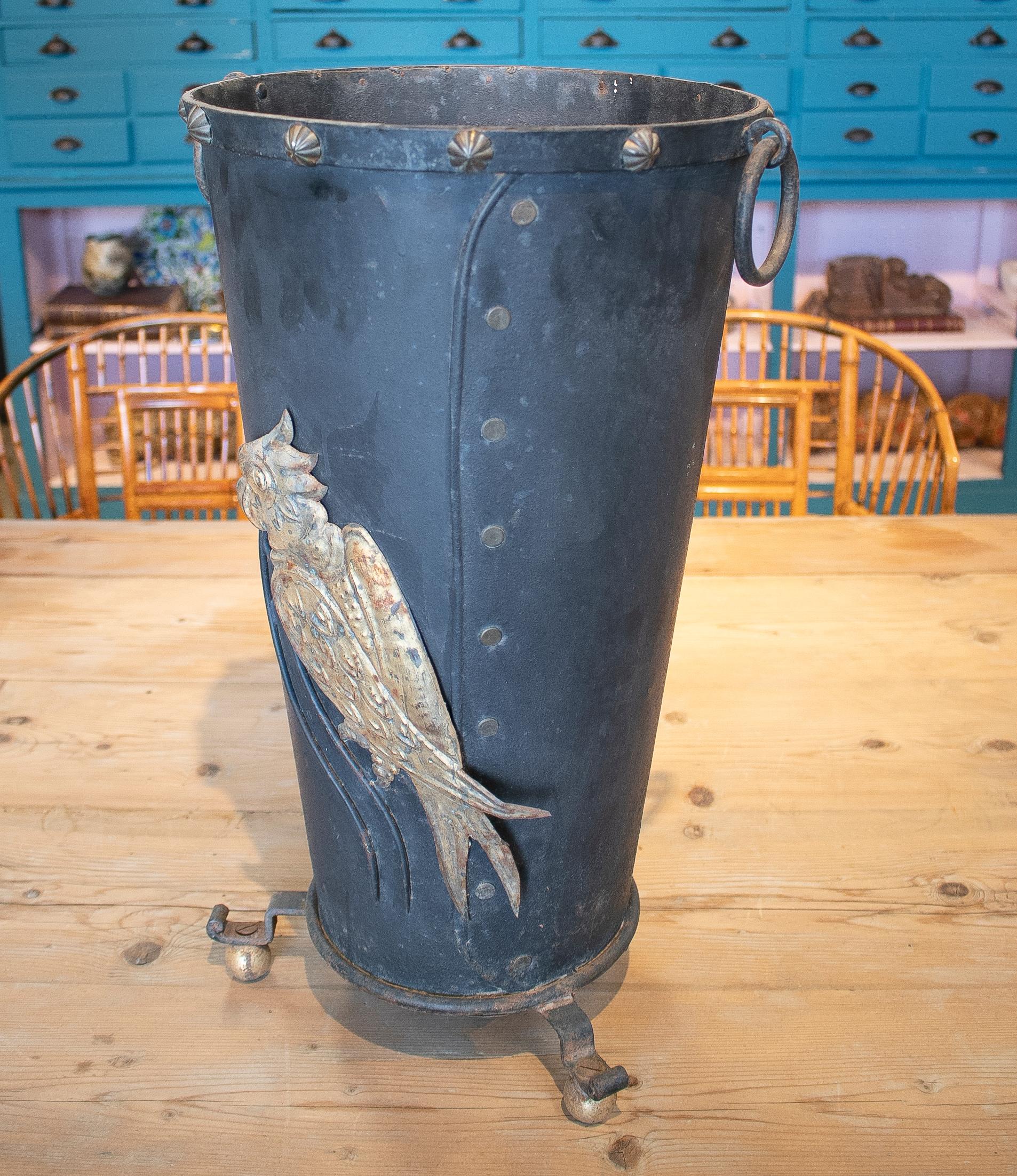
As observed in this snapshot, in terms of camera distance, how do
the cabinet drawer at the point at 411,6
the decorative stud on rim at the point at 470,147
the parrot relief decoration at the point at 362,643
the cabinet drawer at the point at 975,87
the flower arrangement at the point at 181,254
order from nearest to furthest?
the decorative stud on rim at the point at 470,147, the parrot relief decoration at the point at 362,643, the cabinet drawer at the point at 411,6, the cabinet drawer at the point at 975,87, the flower arrangement at the point at 181,254

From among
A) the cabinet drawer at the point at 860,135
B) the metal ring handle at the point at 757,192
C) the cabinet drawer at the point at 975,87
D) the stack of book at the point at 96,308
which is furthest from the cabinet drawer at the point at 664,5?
the metal ring handle at the point at 757,192

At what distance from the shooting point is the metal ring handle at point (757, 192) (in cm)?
67

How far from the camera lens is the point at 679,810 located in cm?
115

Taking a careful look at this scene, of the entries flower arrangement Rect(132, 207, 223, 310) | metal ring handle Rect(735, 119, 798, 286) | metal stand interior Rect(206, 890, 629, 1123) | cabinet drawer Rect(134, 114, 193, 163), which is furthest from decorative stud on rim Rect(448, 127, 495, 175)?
flower arrangement Rect(132, 207, 223, 310)

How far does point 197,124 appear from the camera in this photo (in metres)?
0.69

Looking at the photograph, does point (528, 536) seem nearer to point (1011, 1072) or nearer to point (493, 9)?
point (1011, 1072)

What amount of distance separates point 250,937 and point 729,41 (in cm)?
255

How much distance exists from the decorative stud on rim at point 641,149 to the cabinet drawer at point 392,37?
7.80 feet

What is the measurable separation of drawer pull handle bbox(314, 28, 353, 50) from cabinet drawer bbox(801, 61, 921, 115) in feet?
3.60

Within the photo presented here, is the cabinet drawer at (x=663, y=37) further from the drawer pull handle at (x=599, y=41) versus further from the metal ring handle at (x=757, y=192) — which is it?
the metal ring handle at (x=757, y=192)

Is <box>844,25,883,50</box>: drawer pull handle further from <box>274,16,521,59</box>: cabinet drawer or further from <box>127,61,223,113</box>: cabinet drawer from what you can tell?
<box>127,61,223,113</box>: cabinet drawer

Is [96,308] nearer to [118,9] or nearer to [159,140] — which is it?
[159,140]

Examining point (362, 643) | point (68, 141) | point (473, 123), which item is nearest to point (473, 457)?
point (362, 643)

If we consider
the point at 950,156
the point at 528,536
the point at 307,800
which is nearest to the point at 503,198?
the point at 528,536
